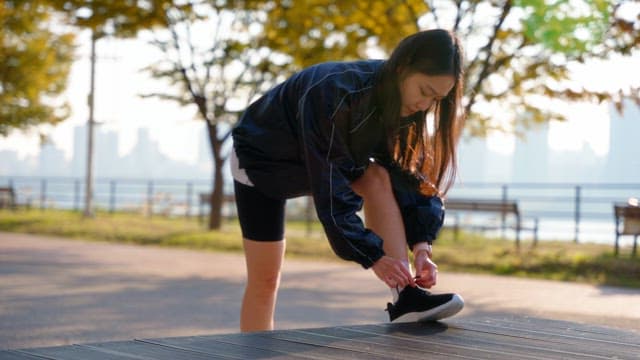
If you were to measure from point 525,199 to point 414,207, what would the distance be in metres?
12.9

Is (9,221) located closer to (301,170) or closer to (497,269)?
(497,269)

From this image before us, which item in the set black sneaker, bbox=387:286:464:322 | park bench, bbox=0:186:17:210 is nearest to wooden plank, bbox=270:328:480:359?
black sneaker, bbox=387:286:464:322

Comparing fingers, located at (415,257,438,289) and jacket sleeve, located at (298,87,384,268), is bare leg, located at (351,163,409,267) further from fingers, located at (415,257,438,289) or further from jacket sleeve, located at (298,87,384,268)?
jacket sleeve, located at (298,87,384,268)

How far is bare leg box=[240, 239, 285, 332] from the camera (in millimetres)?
3377

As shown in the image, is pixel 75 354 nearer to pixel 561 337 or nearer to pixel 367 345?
pixel 367 345

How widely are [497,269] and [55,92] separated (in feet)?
50.3

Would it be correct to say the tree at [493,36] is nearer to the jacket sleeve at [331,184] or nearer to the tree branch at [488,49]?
the tree branch at [488,49]

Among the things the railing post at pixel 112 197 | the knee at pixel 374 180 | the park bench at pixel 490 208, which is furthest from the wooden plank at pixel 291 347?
the railing post at pixel 112 197

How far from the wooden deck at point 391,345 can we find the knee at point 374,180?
496 mm

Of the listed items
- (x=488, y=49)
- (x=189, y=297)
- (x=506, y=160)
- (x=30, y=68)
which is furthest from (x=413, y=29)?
(x=506, y=160)

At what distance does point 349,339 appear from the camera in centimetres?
284

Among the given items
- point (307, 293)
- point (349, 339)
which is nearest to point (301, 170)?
point (349, 339)

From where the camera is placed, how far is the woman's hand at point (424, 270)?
3.12 m

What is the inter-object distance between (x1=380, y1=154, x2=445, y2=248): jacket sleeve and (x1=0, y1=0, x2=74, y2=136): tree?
616 inches
